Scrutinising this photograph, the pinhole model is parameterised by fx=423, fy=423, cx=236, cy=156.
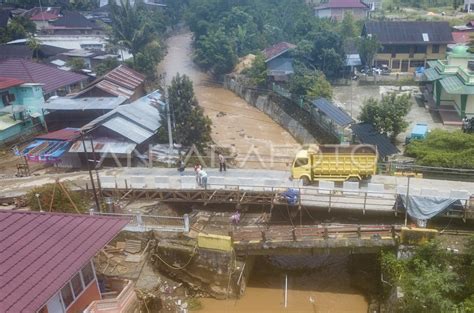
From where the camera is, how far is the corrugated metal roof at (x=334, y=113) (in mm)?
34669

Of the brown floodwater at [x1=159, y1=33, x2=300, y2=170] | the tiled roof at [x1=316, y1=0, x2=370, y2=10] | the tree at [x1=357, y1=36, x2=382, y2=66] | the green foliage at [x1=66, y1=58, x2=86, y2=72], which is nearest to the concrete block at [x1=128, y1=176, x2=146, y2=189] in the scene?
the brown floodwater at [x1=159, y1=33, x2=300, y2=170]

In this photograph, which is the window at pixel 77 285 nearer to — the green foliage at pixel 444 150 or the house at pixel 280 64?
the green foliage at pixel 444 150

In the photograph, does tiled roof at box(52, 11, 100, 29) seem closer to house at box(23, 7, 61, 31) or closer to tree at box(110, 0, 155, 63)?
house at box(23, 7, 61, 31)

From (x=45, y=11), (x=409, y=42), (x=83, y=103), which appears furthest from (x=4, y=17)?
(x=409, y=42)

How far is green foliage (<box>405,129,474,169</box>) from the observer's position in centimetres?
2631

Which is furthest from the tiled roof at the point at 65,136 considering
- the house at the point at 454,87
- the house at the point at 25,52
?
the house at the point at 454,87

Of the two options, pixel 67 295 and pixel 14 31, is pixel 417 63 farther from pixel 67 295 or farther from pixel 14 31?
pixel 14 31

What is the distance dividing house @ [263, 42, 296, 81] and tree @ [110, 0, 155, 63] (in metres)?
17.8

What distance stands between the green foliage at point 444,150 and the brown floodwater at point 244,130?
9.90m

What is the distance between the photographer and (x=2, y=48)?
2233 inches

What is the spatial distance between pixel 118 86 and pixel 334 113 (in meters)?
21.6

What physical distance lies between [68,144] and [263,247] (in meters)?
18.2

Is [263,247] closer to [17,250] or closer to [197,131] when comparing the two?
[17,250]

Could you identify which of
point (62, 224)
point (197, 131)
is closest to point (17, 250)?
point (62, 224)
